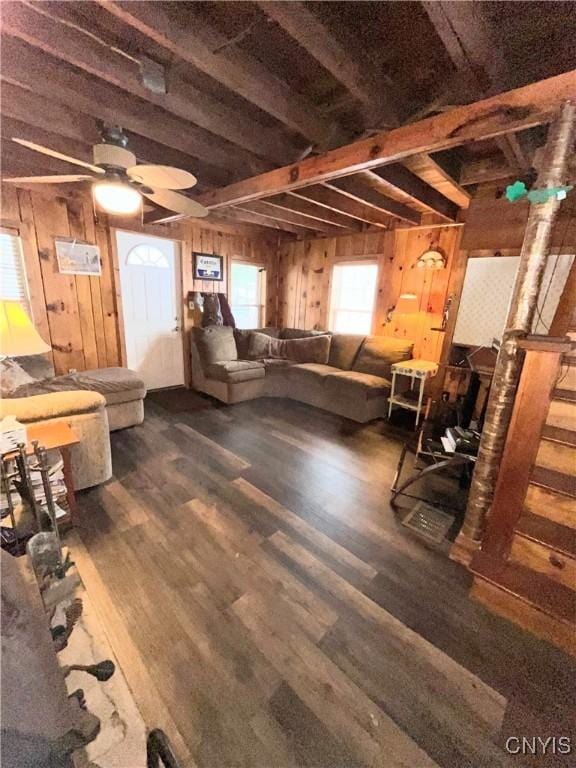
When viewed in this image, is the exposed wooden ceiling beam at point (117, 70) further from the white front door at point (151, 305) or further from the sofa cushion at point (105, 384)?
the white front door at point (151, 305)

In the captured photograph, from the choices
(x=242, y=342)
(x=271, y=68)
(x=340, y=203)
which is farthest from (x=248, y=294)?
(x=271, y=68)

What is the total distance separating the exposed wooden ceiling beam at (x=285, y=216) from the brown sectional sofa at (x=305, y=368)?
1.55 meters

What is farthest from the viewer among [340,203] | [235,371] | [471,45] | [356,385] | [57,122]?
[235,371]

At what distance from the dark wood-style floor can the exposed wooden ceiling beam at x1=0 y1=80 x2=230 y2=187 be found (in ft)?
8.20

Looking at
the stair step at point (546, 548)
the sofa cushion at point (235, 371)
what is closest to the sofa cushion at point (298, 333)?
the sofa cushion at point (235, 371)

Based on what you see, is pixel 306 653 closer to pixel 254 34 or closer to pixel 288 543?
pixel 288 543

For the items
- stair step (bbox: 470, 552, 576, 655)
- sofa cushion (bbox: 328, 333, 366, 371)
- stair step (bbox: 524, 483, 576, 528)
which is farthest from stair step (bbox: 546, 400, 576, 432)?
sofa cushion (bbox: 328, 333, 366, 371)

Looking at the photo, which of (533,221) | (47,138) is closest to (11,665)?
(533,221)

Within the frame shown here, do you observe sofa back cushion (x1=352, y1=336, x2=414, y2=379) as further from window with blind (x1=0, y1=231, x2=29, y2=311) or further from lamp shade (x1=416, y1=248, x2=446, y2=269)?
window with blind (x1=0, y1=231, x2=29, y2=311)

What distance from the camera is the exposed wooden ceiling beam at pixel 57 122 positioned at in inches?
73.4

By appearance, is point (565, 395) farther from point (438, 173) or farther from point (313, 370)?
point (313, 370)

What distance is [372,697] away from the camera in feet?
3.75

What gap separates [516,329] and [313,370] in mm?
2769

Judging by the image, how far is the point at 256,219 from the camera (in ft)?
14.0
